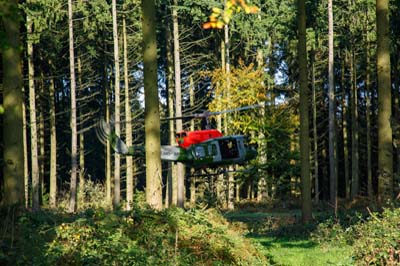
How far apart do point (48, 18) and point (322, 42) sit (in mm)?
15917

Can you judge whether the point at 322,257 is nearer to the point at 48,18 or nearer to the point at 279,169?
the point at 279,169

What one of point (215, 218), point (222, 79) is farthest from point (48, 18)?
point (215, 218)

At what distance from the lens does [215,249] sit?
10.0 m

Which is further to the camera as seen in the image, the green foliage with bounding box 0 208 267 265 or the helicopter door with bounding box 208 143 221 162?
the helicopter door with bounding box 208 143 221 162

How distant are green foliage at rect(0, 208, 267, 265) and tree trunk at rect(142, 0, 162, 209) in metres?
0.86

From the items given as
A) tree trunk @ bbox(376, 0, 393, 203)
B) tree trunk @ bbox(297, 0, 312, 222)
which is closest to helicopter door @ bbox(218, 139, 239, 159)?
tree trunk @ bbox(297, 0, 312, 222)

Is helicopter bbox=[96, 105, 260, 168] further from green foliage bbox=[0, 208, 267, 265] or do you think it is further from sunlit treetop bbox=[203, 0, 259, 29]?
sunlit treetop bbox=[203, 0, 259, 29]

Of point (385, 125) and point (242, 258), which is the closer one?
point (242, 258)

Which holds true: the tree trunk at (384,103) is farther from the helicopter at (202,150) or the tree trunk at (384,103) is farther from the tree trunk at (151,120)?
the helicopter at (202,150)

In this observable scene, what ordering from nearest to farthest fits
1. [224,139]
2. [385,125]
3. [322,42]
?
[385,125]
[224,139]
[322,42]

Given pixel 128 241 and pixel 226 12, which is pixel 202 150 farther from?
pixel 226 12

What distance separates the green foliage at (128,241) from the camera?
846 centimetres

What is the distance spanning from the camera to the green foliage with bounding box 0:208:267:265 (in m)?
8.46

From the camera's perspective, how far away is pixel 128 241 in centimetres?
919
